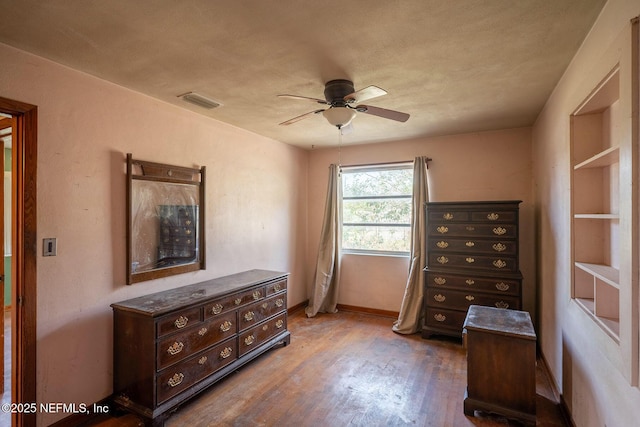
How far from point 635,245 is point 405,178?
3.30 m

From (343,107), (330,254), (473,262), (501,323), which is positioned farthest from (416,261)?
(343,107)

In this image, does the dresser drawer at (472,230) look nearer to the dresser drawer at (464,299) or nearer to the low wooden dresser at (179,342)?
the dresser drawer at (464,299)

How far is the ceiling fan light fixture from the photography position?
91.9 inches

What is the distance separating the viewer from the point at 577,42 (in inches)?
73.0

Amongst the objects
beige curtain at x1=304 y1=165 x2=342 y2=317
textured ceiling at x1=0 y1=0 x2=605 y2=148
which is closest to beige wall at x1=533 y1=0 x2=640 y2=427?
textured ceiling at x1=0 y1=0 x2=605 y2=148

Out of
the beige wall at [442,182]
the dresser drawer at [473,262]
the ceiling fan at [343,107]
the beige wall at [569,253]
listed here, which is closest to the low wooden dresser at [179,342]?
the ceiling fan at [343,107]

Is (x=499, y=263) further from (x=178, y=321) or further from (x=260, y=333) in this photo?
(x=178, y=321)

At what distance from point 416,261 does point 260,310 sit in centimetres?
208

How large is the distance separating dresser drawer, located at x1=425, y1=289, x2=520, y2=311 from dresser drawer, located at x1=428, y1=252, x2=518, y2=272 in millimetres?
284

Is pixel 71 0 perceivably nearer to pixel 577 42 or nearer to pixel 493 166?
pixel 577 42

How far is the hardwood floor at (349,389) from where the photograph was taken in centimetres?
225

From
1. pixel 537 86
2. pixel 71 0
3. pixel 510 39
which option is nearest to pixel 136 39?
pixel 71 0

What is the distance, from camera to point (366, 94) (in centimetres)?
214

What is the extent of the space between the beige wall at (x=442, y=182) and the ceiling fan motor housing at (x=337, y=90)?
3.71ft
